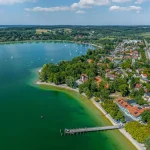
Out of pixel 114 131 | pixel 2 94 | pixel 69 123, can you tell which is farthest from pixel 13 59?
pixel 114 131

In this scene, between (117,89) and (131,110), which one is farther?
(117,89)

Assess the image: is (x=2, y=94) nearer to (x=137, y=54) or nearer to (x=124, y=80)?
(x=124, y=80)

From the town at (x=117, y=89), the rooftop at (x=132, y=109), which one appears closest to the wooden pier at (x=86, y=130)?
the town at (x=117, y=89)

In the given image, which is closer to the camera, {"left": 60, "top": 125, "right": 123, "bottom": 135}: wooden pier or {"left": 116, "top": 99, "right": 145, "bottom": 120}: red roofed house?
{"left": 60, "top": 125, "right": 123, "bottom": 135}: wooden pier

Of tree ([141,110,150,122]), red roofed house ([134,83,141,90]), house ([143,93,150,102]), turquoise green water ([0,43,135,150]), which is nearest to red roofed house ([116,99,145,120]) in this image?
tree ([141,110,150,122])

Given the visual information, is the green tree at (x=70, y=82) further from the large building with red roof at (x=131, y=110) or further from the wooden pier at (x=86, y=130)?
the wooden pier at (x=86, y=130)

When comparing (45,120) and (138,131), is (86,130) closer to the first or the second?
(138,131)

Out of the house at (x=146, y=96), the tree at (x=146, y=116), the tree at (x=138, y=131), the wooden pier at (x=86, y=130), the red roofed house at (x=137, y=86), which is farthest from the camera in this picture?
the red roofed house at (x=137, y=86)

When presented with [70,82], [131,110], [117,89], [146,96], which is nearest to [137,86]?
[117,89]

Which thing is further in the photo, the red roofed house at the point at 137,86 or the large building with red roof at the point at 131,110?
the red roofed house at the point at 137,86

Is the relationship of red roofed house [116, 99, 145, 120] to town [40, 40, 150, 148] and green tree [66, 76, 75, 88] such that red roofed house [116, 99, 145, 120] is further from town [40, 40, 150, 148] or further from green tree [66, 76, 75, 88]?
green tree [66, 76, 75, 88]

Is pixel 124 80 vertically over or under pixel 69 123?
over
